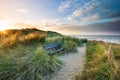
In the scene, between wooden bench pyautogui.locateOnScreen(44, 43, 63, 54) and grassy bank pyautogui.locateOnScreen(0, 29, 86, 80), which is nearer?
grassy bank pyautogui.locateOnScreen(0, 29, 86, 80)

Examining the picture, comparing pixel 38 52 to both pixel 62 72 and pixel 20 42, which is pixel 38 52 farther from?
pixel 20 42

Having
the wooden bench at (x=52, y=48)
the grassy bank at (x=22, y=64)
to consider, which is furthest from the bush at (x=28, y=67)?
the wooden bench at (x=52, y=48)

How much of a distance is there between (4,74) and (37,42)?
314 centimetres

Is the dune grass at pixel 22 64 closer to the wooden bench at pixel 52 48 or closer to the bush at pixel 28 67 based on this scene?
the bush at pixel 28 67

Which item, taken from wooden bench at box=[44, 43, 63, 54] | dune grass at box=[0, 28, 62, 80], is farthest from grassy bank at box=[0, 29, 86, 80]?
wooden bench at box=[44, 43, 63, 54]

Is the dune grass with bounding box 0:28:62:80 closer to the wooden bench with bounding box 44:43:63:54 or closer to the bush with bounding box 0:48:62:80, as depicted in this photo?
the bush with bounding box 0:48:62:80

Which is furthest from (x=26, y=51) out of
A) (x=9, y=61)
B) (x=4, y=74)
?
(x=4, y=74)

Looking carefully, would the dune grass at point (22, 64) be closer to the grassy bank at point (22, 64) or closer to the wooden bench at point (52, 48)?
the grassy bank at point (22, 64)

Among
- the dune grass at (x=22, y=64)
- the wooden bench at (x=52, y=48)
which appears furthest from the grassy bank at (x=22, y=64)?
the wooden bench at (x=52, y=48)

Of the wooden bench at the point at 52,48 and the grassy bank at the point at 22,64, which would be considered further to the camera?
the wooden bench at the point at 52,48

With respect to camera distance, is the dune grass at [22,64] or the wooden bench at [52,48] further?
the wooden bench at [52,48]

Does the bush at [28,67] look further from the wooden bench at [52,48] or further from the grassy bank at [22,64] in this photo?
the wooden bench at [52,48]

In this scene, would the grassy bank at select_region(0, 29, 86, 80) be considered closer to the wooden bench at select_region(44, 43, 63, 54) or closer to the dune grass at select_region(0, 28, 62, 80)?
the dune grass at select_region(0, 28, 62, 80)

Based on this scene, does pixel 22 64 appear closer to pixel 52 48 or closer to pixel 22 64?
pixel 22 64
